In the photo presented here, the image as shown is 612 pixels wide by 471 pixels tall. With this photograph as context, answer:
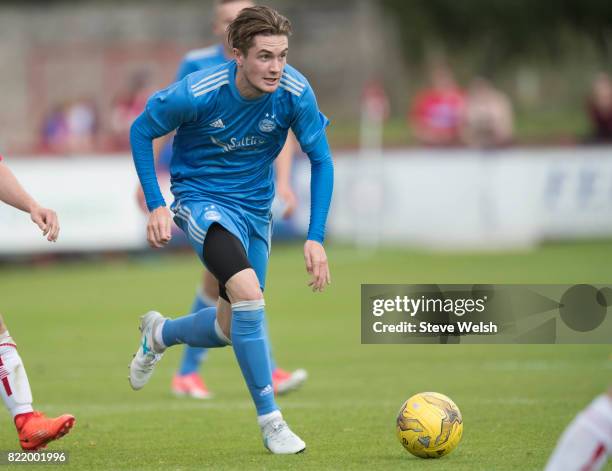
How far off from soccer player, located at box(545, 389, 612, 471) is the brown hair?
9.46 ft

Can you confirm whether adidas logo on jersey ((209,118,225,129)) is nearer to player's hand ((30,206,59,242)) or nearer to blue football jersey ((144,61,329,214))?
blue football jersey ((144,61,329,214))

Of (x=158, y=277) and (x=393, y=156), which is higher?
(x=393, y=156)

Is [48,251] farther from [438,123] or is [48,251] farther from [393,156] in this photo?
[438,123]

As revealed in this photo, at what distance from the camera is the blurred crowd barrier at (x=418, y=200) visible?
19.8 meters

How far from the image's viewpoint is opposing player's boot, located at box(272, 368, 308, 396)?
9.35 metres

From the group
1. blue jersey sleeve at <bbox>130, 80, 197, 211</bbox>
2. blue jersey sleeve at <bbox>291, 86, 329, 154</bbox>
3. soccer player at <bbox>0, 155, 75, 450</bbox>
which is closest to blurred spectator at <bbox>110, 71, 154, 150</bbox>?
blue jersey sleeve at <bbox>130, 80, 197, 211</bbox>

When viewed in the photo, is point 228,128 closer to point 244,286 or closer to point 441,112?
point 244,286

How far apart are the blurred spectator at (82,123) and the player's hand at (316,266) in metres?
15.5

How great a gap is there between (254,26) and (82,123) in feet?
56.6

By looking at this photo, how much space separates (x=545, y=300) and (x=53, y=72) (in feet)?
92.1

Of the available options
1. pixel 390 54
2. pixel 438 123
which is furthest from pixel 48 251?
pixel 390 54

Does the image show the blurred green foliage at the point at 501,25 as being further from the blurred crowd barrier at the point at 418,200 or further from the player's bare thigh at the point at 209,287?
the player's bare thigh at the point at 209,287

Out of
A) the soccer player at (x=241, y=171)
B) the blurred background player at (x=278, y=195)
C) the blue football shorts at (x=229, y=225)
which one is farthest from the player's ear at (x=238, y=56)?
the blurred background player at (x=278, y=195)

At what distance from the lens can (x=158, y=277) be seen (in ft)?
61.7
